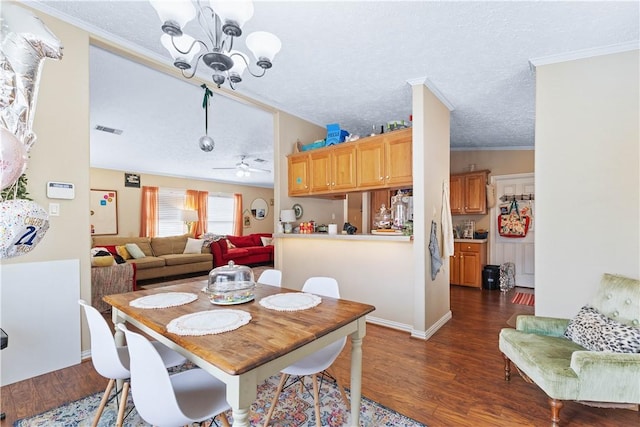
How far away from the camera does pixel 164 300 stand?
1.74 metres

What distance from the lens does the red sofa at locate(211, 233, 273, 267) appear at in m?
6.78

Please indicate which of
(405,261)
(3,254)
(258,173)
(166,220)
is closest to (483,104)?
(405,261)

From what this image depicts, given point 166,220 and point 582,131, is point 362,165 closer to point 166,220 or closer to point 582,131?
point 582,131

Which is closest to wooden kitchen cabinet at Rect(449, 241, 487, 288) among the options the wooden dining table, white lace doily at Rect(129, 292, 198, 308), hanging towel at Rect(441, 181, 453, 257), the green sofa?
hanging towel at Rect(441, 181, 453, 257)

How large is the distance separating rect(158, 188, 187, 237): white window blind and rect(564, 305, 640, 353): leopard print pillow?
7774mm

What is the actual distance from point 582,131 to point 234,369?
3076 millimetres

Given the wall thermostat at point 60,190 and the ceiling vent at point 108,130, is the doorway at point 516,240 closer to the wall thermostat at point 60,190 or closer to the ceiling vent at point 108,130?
the wall thermostat at point 60,190

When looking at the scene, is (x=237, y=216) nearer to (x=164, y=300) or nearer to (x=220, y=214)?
(x=220, y=214)

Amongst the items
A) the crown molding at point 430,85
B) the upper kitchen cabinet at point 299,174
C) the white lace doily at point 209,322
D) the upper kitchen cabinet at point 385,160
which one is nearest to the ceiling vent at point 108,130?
the upper kitchen cabinet at point 299,174

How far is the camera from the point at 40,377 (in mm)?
2154

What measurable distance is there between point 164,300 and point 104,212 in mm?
6133

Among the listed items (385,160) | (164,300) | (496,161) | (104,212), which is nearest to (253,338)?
A: (164,300)

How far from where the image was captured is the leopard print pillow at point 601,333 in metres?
1.72

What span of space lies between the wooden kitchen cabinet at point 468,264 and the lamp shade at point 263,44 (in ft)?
15.9
